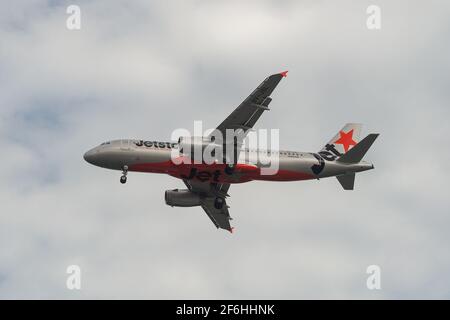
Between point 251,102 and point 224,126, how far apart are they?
443 cm

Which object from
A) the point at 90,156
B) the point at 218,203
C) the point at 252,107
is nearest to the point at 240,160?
the point at 252,107

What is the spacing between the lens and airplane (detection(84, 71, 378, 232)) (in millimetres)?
85750

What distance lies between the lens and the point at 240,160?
89.2 metres

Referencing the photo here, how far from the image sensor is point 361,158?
299 ft

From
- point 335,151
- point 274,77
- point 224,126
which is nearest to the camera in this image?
point 274,77

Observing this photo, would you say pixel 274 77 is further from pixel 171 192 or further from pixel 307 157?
pixel 171 192

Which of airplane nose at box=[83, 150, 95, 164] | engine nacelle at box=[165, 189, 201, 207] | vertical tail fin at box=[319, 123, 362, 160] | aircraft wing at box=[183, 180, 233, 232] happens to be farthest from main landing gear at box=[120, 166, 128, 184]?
vertical tail fin at box=[319, 123, 362, 160]

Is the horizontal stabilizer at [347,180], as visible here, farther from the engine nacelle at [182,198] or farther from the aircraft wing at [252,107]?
the engine nacelle at [182,198]

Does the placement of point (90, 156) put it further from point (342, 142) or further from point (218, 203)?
point (342, 142)

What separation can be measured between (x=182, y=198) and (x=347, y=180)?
743 inches

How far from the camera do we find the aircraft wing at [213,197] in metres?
97.4

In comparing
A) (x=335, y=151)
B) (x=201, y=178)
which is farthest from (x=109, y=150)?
(x=335, y=151)

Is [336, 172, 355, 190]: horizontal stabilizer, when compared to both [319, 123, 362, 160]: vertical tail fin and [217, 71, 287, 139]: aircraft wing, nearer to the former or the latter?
[319, 123, 362, 160]: vertical tail fin

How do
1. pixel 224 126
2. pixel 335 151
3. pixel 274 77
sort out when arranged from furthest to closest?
1. pixel 335 151
2. pixel 224 126
3. pixel 274 77
